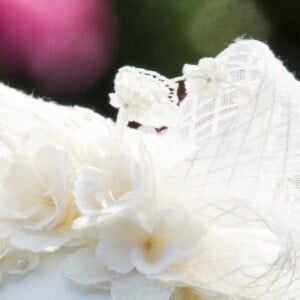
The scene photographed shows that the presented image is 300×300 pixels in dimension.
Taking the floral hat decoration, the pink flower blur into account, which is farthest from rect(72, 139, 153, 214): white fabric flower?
the pink flower blur

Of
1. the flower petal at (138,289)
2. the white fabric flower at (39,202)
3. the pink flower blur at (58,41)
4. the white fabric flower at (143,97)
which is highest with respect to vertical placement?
the pink flower blur at (58,41)

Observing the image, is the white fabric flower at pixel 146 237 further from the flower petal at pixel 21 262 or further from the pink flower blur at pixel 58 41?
the pink flower blur at pixel 58 41

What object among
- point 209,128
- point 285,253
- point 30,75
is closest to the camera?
point 285,253

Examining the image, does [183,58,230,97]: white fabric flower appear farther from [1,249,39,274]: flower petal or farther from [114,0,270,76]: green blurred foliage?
[114,0,270,76]: green blurred foliage

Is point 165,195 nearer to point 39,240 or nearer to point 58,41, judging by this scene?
point 39,240

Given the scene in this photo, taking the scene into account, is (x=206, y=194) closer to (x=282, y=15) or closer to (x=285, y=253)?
(x=285, y=253)

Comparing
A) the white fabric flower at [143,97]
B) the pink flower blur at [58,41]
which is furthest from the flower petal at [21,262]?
the pink flower blur at [58,41]

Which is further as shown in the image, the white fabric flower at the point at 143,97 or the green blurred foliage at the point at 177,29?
the green blurred foliage at the point at 177,29

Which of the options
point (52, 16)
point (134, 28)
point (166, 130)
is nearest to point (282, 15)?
point (134, 28)
